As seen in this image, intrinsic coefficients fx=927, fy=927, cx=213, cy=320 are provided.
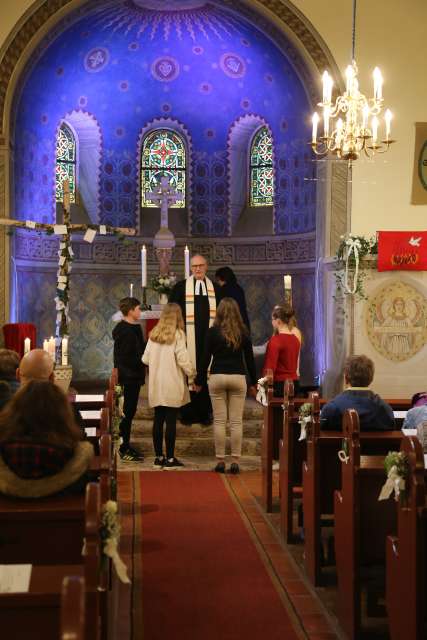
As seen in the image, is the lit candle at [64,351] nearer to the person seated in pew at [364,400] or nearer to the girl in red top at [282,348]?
the girl in red top at [282,348]

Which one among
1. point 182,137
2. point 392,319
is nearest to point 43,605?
point 392,319

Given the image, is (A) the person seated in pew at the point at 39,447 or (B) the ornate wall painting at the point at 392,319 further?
(B) the ornate wall painting at the point at 392,319

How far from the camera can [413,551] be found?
3.82 meters

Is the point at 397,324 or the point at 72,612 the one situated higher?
the point at 397,324

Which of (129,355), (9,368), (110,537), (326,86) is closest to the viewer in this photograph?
(110,537)

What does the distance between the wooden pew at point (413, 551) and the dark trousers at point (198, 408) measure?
6.59 meters

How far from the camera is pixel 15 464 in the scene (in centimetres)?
381

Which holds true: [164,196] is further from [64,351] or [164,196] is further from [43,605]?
[43,605]

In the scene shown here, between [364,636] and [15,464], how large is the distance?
2.09 m

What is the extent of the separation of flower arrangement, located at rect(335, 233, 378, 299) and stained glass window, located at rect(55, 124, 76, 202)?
20.5 feet

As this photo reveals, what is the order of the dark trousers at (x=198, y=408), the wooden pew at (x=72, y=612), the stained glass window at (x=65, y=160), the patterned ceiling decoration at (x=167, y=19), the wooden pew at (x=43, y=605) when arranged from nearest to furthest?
the wooden pew at (x=72, y=612) → the wooden pew at (x=43, y=605) → the dark trousers at (x=198, y=408) → the patterned ceiling decoration at (x=167, y=19) → the stained glass window at (x=65, y=160)

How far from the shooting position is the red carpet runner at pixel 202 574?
487 centimetres

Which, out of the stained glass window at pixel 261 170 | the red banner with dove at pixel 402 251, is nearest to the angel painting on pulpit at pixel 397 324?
the red banner with dove at pixel 402 251

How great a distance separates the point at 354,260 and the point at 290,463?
18.3 feet
